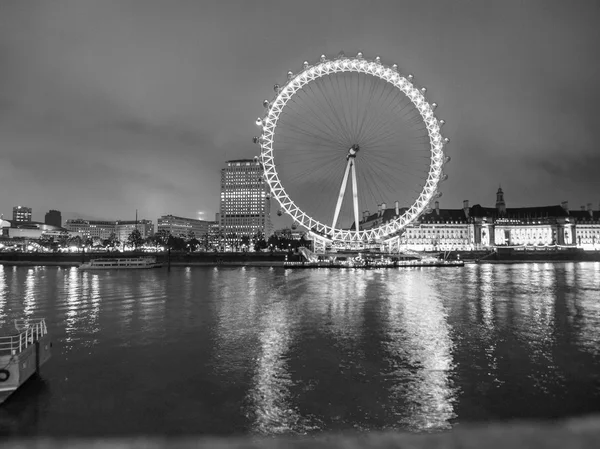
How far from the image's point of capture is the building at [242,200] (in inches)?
7574

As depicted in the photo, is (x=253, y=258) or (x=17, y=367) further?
(x=253, y=258)

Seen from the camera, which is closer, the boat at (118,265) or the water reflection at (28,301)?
the water reflection at (28,301)

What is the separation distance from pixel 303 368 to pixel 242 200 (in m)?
184

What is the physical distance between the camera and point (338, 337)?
698 inches

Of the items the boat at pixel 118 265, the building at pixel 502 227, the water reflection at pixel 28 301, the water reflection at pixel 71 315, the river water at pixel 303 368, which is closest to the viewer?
the river water at pixel 303 368

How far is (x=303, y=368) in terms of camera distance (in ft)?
43.4

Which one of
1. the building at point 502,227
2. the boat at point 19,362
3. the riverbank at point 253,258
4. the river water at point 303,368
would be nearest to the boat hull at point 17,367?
the boat at point 19,362

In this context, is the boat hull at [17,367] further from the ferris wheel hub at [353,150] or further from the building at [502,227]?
the building at [502,227]

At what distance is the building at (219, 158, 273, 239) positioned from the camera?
631 feet

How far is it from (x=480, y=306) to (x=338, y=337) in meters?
12.9

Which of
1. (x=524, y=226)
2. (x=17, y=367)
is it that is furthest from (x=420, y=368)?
(x=524, y=226)

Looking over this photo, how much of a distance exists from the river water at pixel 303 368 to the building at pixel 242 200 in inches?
6534

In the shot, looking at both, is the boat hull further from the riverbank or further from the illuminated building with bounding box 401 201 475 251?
the illuminated building with bounding box 401 201 475 251

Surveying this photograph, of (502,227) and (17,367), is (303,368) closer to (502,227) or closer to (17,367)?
(17,367)
